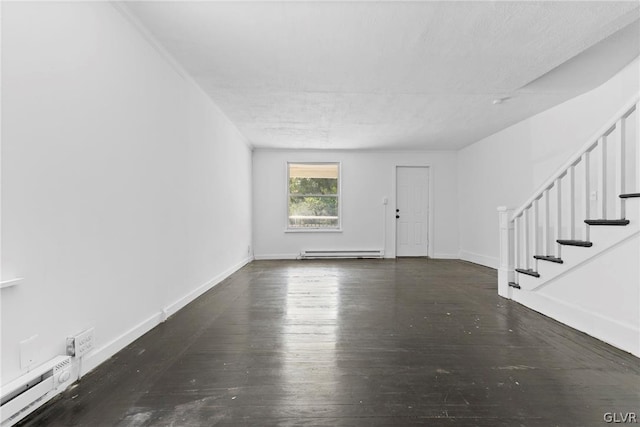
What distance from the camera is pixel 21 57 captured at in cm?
131

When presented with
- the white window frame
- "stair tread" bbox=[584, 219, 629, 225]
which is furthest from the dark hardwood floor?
the white window frame

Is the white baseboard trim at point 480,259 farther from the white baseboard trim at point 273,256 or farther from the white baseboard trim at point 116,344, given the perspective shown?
the white baseboard trim at point 116,344

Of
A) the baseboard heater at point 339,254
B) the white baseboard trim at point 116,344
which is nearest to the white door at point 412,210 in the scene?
the baseboard heater at point 339,254

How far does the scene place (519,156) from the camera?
4508 millimetres

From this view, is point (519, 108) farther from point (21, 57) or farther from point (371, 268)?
point (21, 57)

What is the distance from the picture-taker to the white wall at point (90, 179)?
1.30m

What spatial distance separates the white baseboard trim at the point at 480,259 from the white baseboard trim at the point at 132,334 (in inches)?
190

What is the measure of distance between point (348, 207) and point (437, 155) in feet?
7.71

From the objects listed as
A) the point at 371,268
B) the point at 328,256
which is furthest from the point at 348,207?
the point at 371,268

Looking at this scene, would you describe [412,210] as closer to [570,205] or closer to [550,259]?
[570,205]

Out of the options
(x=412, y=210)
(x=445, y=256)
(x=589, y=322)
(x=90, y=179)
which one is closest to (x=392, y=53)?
(x=90, y=179)

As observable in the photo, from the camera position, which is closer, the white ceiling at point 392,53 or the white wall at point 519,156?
the white ceiling at point 392,53

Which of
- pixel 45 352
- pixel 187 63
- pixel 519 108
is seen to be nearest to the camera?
pixel 45 352

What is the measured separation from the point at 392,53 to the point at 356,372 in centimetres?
255
